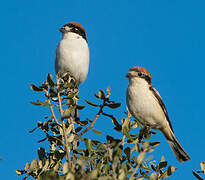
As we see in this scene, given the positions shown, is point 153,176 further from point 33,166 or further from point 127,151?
point 33,166

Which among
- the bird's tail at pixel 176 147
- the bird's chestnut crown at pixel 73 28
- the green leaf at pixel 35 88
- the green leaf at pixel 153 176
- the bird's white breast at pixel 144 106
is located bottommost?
the green leaf at pixel 153 176

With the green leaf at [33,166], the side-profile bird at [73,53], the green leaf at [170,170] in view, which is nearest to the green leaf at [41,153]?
the green leaf at [33,166]

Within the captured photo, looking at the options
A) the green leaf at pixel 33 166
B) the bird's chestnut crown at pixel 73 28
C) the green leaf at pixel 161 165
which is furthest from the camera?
the bird's chestnut crown at pixel 73 28

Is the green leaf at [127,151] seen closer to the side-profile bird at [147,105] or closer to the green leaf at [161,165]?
the green leaf at [161,165]

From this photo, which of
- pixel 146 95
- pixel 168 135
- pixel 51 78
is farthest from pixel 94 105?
pixel 168 135

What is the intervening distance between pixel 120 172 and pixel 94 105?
1686mm

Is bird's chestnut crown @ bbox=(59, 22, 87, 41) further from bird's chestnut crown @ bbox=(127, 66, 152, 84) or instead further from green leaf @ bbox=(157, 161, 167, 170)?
→ green leaf @ bbox=(157, 161, 167, 170)

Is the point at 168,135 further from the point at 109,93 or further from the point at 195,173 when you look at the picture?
the point at 195,173

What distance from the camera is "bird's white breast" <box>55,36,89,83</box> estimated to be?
25.0 ft

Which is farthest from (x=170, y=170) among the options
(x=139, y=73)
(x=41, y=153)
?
(x=139, y=73)

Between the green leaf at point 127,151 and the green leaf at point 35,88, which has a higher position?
the green leaf at point 35,88

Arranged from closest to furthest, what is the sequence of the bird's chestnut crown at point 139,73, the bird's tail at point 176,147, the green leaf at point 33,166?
the green leaf at point 33,166 < the bird's chestnut crown at point 139,73 < the bird's tail at point 176,147

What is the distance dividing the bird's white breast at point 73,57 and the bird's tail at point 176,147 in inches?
97.7

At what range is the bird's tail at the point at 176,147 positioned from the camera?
21.1 ft
